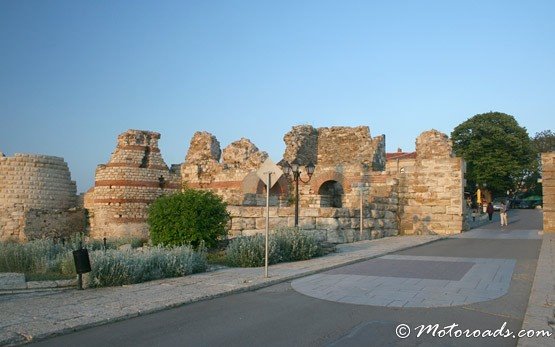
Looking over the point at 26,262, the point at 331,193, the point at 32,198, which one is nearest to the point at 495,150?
the point at 331,193

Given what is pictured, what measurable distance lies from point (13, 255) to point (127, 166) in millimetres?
14516

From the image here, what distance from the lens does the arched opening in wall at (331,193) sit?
84.1ft

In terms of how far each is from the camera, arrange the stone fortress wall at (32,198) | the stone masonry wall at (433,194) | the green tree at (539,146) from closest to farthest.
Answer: the stone masonry wall at (433,194), the stone fortress wall at (32,198), the green tree at (539,146)

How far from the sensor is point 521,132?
5444 cm

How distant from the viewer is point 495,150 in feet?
177

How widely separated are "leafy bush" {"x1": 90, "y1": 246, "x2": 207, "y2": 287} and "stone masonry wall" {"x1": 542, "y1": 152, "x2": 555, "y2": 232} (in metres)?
18.3

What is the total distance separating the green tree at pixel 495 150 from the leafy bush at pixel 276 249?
146ft

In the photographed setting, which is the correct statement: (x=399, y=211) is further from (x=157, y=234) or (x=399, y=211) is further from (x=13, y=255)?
(x=13, y=255)

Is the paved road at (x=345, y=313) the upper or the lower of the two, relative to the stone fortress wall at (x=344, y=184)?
lower

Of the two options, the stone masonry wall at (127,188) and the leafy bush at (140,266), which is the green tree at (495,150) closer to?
the stone masonry wall at (127,188)

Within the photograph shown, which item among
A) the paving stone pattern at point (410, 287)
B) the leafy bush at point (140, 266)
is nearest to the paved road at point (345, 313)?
the paving stone pattern at point (410, 287)

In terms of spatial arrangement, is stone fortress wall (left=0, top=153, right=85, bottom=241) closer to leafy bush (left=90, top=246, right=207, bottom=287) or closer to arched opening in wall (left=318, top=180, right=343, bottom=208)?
arched opening in wall (left=318, top=180, right=343, bottom=208)

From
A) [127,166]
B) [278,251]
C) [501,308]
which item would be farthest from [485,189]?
[501,308]

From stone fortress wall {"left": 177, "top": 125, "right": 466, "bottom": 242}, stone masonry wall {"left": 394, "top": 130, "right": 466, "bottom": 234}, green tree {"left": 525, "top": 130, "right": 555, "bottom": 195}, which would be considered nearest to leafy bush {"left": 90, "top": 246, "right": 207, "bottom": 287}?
stone fortress wall {"left": 177, "top": 125, "right": 466, "bottom": 242}
